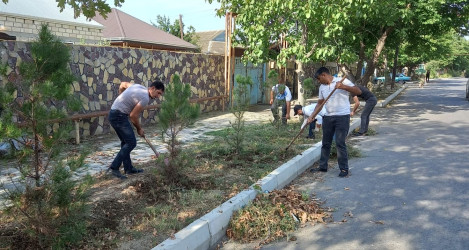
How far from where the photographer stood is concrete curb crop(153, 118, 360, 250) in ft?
10.7

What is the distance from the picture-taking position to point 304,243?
11.9 ft

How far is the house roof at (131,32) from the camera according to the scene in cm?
1897

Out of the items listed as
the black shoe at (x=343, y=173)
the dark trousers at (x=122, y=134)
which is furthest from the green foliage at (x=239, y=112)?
the dark trousers at (x=122, y=134)

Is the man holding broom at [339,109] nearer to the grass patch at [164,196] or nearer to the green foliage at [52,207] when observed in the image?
the grass patch at [164,196]

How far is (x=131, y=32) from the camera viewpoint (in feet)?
66.0

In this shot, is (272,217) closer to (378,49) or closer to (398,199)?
(398,199)

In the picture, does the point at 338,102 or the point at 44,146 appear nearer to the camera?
the point at 44,146

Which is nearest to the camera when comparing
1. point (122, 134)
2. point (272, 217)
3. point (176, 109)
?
point (272, 217)

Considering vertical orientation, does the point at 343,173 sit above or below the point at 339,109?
below

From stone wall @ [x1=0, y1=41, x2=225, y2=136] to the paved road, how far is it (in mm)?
5356

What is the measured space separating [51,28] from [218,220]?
11.1m

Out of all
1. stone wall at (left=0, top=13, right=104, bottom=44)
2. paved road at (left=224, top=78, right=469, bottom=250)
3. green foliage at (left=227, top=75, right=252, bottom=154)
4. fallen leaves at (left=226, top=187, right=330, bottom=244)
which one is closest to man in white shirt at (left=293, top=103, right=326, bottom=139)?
paved road at (left=224, top=78, right=469, bottom=250)

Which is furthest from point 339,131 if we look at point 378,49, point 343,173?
point 378,49

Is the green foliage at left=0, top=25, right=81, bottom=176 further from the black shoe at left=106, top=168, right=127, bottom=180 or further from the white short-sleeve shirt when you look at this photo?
the white short-sleeve shirt
